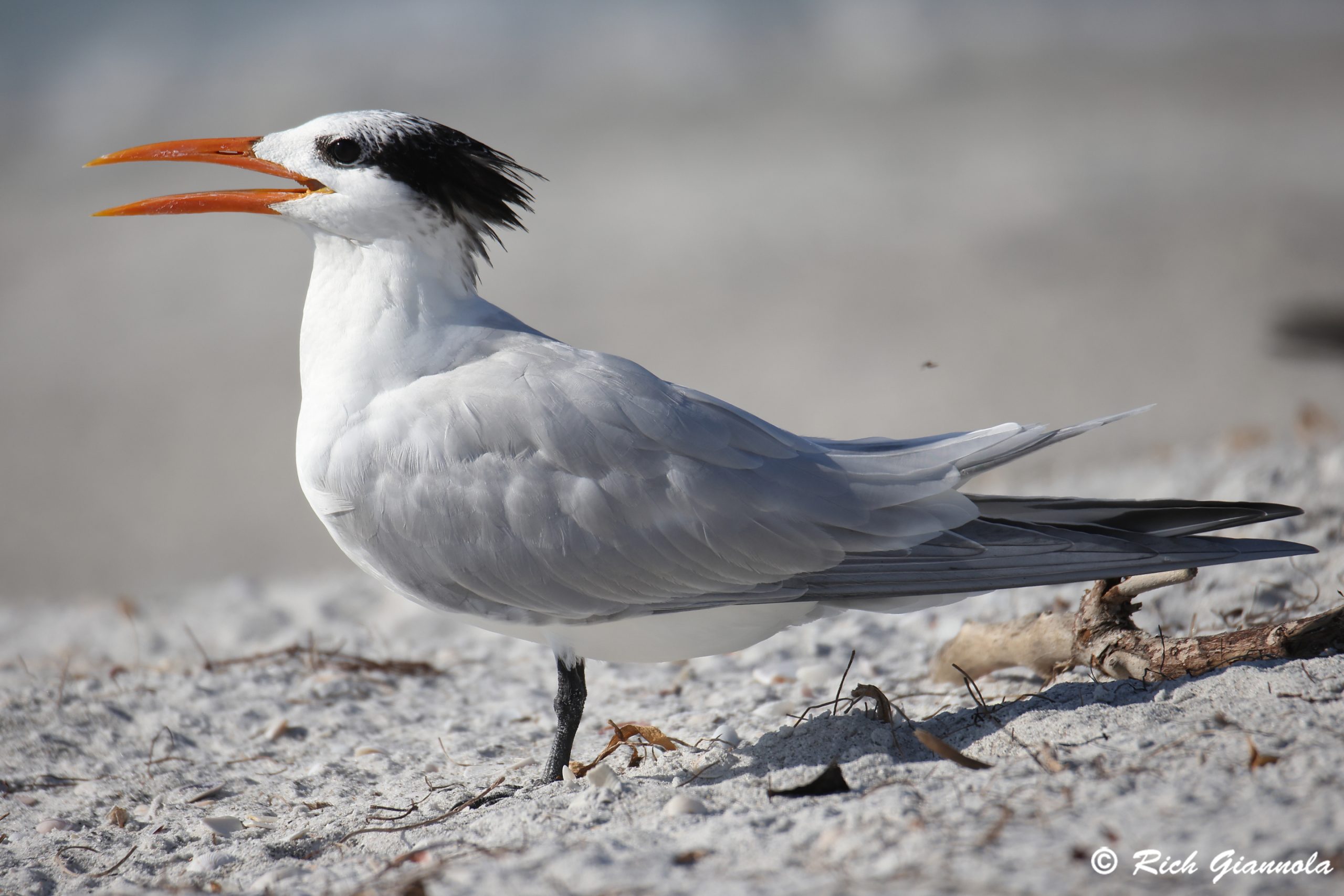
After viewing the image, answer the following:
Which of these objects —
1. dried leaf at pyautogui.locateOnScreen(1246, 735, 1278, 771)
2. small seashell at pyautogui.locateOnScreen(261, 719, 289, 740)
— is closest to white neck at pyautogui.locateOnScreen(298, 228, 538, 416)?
small seashell at pyautogui.locateOnScreen(261, 719, 289, 740)

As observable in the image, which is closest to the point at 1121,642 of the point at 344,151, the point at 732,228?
the point at 344,151

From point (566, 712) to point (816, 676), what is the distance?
3.59 ft

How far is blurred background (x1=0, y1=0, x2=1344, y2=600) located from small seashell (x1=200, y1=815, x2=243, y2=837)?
4968mm

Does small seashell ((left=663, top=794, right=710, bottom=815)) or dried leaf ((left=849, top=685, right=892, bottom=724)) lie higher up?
dried leaf ((left=849, top=685, right=892, bottom=724))

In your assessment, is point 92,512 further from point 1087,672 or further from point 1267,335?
point 1267,335

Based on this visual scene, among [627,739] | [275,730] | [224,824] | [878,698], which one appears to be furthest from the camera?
[275,730]

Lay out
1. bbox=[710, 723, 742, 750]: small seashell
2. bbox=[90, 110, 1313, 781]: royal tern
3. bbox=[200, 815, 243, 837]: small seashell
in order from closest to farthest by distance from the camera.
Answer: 1. bbox=[90, 110, 1313, 781]: royal tern
2. bbox=[200, 815, 243, 837]: small seashell
3. bbox=[710, 723, 742, 750]: small seashell

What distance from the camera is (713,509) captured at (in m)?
3.00

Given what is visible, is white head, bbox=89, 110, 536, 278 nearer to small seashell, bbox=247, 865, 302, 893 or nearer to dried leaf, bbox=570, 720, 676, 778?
dried leaf, bbox=570, 720, 676, 778

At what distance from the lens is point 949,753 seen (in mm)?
2580

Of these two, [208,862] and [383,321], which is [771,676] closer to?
[383,321]

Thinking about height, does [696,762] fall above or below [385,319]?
below

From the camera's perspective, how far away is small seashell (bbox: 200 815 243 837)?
10.1 feet

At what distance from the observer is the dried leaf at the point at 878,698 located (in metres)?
2.96
